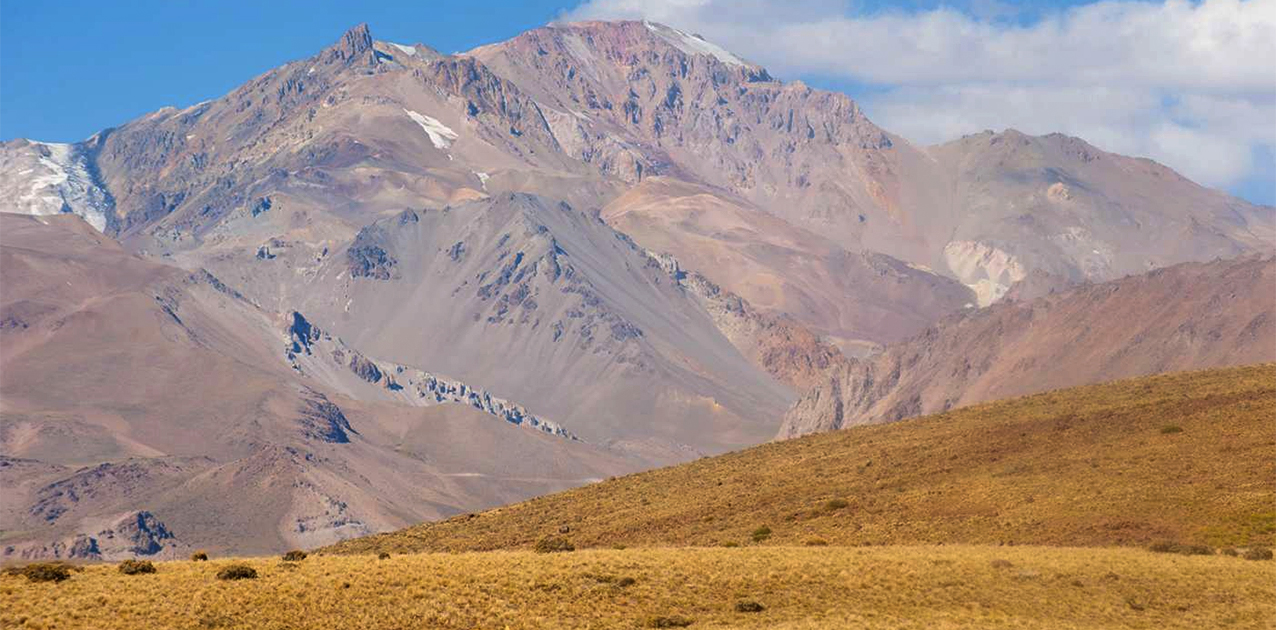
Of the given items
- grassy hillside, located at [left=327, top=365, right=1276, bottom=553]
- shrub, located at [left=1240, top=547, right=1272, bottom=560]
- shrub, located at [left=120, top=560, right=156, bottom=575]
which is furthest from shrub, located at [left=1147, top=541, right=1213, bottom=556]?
shrub, located at [left=120, top=560, right=156, bottom=575]

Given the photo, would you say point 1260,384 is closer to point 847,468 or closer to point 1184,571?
point 847,468

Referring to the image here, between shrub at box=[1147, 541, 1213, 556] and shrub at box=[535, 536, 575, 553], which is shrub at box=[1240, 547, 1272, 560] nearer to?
shrub at box=[1147, 541, 1213, 556]

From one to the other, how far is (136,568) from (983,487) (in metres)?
48.3

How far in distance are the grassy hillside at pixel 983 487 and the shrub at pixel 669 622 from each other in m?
21.9

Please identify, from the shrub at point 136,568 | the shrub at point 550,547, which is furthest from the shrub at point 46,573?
the shrub at point 550,547

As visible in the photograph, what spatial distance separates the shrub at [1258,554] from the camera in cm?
7125

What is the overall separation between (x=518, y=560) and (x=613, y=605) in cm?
760

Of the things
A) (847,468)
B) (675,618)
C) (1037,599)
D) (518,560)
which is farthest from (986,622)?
(847,468)

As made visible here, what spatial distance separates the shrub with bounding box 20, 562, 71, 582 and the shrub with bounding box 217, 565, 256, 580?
5278 mm

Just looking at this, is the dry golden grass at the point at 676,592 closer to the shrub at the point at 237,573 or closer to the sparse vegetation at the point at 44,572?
the sparse vegetation at the point at 44,572

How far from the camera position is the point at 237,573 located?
195ft

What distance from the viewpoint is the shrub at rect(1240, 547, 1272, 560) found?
71250 mm

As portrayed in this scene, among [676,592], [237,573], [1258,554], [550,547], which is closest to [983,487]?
[1258,554]

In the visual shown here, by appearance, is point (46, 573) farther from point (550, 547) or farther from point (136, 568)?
point (550, 547)
